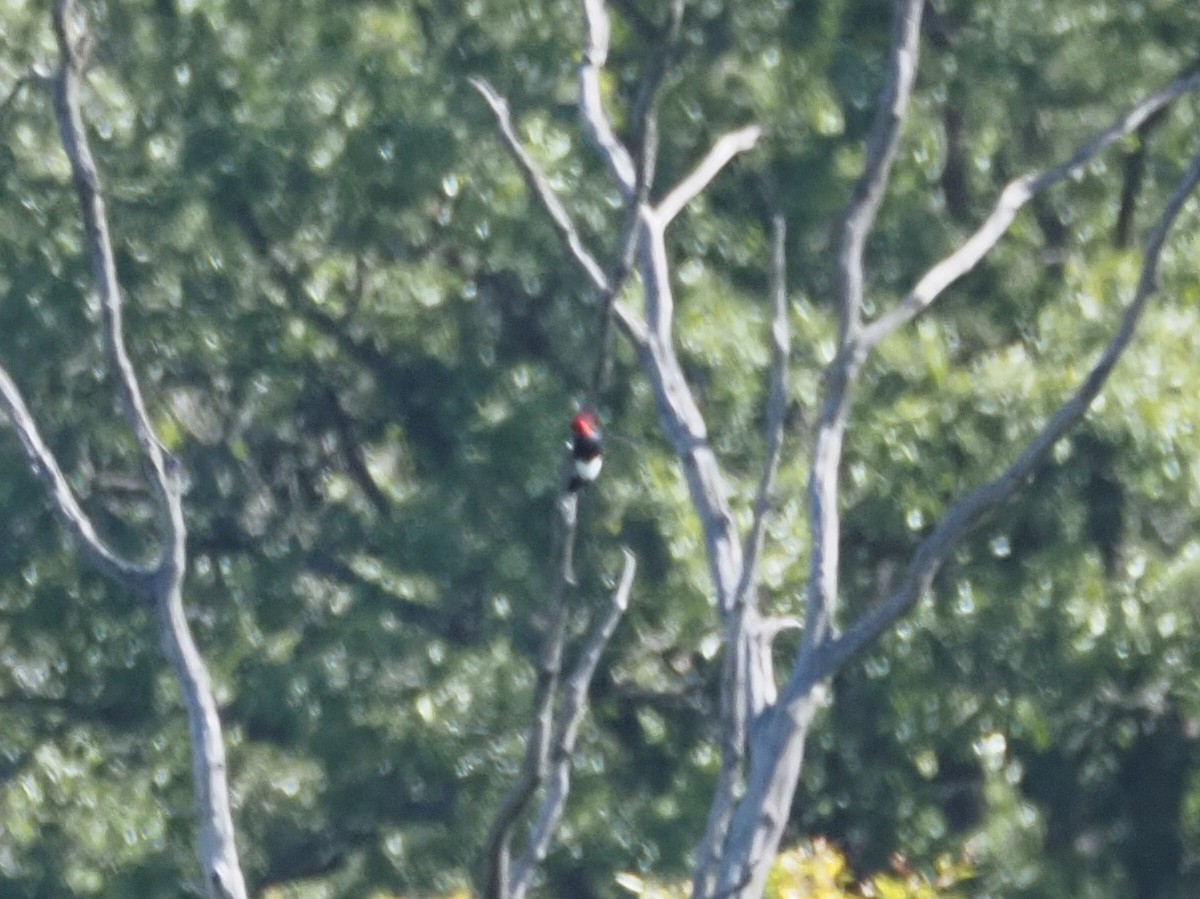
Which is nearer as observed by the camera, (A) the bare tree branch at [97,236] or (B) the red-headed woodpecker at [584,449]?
(B) the red-headed woodpecker at [584,449]

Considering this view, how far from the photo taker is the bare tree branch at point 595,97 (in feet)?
20.9

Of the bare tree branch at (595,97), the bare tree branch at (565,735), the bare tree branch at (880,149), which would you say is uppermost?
the bare tree branch at (595,97)

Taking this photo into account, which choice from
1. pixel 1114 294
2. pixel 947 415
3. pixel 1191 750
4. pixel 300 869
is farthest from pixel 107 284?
pixel 300 869

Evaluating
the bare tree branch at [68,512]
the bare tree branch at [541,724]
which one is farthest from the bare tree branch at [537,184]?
the bare tree branch at [541,724]

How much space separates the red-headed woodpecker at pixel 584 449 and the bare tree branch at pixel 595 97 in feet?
4.71

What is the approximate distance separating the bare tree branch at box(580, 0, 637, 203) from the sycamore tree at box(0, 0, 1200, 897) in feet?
5.97

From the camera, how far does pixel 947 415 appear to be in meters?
8.51

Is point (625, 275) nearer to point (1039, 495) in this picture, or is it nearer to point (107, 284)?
point (107, 284)

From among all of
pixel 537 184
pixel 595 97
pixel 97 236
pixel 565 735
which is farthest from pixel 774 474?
pixel 595 97

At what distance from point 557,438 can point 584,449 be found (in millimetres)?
4483

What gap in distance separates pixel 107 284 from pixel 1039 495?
464 centimetres

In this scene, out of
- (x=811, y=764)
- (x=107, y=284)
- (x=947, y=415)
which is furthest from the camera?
(x=811, y=764)

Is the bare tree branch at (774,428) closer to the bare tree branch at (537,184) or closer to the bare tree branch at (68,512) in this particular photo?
the bare tree branch at (537,184)

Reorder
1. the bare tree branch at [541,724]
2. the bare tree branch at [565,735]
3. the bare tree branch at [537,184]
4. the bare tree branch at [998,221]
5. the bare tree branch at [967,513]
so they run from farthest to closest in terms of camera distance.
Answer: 1. the bare tree branch at [998,221]
2. the bare tree branch at [537,184]
3. the bare tree branch at [967,513]
4. the bare tree branch at [565,735]
5. the bare tree branch at [541,724]
